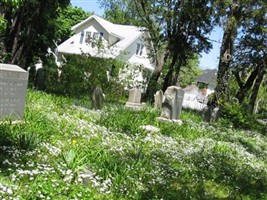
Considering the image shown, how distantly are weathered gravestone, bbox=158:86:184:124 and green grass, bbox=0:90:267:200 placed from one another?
8.01 ft

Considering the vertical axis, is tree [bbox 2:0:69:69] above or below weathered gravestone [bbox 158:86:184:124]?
above

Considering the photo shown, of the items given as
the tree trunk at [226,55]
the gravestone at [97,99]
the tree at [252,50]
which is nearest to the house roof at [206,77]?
the tree at [252,50]

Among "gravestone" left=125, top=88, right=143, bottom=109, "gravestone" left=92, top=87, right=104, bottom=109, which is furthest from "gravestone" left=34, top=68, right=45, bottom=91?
"gravestone" left=92, top=87, right=104, bottom=109

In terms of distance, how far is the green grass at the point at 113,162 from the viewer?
220 inches

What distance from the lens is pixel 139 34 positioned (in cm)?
4766

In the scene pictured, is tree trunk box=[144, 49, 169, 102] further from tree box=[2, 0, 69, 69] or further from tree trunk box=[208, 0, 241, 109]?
tree box=[2, 0, 69, 69]

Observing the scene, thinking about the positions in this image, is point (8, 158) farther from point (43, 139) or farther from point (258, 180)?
point (258, 180)

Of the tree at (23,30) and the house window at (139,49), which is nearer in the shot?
the tree at (23,30)

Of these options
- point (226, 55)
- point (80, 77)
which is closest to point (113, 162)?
point (80, 77)

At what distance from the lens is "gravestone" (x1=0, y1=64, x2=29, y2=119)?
8.90 m

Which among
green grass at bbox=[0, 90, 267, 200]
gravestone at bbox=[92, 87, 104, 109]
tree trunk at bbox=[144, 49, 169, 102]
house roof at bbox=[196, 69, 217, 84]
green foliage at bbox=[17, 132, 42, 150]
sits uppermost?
house roof at bbox=[196, 69, 217, 84]

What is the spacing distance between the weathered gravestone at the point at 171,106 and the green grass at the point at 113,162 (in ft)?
8.01

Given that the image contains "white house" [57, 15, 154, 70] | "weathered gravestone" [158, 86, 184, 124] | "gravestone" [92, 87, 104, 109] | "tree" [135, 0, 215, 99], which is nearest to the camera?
"weathered gravestone" [158, 86, 184, 124]

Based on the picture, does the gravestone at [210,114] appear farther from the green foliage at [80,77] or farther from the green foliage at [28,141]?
the green foliage at [28,141]
